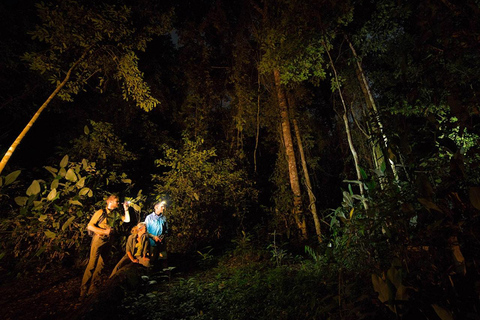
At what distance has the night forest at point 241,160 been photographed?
1380 mm

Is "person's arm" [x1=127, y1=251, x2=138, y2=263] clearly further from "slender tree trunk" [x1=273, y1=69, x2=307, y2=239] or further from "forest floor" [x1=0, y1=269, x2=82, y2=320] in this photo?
"slender tree trunk" [x1=273, y1=69, x2=307, y2=239]

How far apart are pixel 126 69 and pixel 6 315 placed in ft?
14.5

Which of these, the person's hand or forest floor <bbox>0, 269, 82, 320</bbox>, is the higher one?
the person's hand

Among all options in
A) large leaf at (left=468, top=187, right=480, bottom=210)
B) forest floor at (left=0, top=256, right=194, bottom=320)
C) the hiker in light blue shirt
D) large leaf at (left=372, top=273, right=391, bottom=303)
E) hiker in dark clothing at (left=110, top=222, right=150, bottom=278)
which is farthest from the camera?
the hiker in light blue shirt

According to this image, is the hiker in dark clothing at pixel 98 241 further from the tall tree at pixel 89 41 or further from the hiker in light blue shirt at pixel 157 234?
the tall tree at pixel 89 41

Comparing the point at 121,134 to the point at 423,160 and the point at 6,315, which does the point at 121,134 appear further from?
the point at 423,160

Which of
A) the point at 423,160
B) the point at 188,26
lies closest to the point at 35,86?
the point at 188,26

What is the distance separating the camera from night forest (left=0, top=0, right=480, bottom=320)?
138 centimetres

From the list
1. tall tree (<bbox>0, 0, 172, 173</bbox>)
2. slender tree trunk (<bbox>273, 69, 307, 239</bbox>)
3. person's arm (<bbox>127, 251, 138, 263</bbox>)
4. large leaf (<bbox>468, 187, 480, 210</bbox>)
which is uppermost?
tall tree (<bbox>0, 0, 172, 173</bbox>)

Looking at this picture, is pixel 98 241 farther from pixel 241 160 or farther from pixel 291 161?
pixel 241 160

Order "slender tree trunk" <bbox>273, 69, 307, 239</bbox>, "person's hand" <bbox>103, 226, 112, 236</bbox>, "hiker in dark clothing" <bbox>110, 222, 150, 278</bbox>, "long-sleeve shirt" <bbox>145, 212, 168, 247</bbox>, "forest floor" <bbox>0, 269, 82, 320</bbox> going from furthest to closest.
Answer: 1. "slender tree trunk" <bbox>273, 69, 307, 239</bbox>
2. "long-sleeve shirt" <bbox>145, 212, 168, 247</bbox>
3. "hiker in dark clothing" <bbox>110, 222, 150, 278</bbox>
4. "person's hand" <bbox>103, 226, 112, 236</bbox>
5. "forest floor" <bbox>0, 269, 82, 320</bbox>

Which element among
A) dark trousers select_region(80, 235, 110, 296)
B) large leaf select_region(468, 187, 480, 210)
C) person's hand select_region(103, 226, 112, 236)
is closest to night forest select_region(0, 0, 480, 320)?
large leaf select_region(468, 187, 480, 210)

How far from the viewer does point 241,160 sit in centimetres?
847

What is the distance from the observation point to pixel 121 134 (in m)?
8.01
